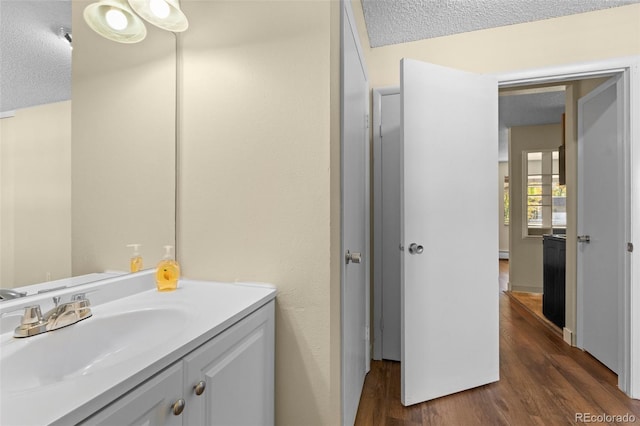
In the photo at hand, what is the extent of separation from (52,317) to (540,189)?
5.54m

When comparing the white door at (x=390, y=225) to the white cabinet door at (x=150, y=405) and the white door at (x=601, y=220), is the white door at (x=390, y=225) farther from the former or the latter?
the white cabinet door at (x=150, y=405)

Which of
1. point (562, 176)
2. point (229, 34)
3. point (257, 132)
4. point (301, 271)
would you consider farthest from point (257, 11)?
point (562, 176)

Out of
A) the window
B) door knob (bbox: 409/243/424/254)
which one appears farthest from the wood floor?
the window

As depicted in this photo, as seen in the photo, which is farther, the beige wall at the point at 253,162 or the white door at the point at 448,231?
the white door at the point at 448,231

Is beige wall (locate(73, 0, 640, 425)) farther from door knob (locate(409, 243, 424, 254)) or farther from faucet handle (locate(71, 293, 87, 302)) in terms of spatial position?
door knob (locate(409, 243, 424, 254))

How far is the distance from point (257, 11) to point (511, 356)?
9.21 feet

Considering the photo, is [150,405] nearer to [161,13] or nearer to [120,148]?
[120,148]

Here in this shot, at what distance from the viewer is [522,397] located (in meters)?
1.82

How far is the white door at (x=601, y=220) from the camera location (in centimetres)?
203

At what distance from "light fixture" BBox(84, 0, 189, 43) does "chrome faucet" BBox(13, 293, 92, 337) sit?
34.2 inches

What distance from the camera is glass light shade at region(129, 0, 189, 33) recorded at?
109 cm

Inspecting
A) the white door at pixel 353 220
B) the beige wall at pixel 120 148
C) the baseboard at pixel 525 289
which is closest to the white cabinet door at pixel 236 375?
the white door at pixel 353 220

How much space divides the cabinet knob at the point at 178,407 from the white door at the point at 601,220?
2.55 meters

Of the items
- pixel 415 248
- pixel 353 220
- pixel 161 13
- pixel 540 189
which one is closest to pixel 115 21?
pixel 161 13
